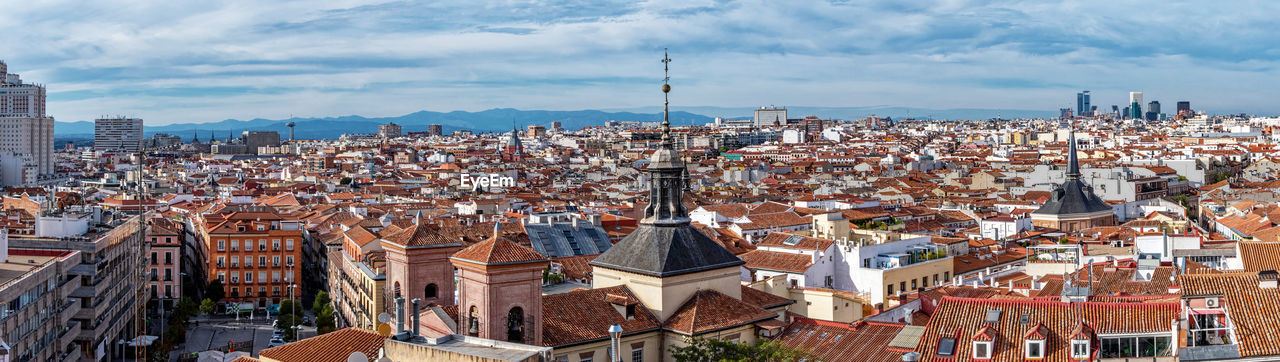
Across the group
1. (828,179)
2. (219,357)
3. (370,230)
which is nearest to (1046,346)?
(219,357)

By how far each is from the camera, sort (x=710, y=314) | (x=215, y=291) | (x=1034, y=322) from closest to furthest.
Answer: (x=1034, y=322) → (x=710, y=314) → (x=215, y=291)

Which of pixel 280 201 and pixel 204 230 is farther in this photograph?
pixel 280 201

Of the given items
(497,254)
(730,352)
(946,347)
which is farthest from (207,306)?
(946,347)

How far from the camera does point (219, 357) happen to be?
38.1 meters

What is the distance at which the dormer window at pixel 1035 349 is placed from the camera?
20.6 metres

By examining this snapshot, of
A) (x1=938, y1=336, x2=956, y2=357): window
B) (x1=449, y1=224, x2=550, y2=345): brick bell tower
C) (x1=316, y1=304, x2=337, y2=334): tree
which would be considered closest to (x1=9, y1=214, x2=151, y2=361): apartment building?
(x1=316, y1=304, x2=337, y2=334): tree

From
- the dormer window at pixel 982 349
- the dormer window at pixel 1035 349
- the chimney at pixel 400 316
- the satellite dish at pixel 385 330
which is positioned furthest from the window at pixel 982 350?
the satellite dish at pixel 385 330

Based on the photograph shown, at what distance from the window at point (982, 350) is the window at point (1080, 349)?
1.29 meters

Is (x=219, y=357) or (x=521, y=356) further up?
(x=521, y=356)

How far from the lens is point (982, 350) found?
21.0m

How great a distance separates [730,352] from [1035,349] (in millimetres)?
5558

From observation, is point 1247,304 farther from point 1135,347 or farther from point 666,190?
point 666,190

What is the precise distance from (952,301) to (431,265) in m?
10.1

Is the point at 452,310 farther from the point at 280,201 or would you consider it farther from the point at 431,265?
the point at 280,201
